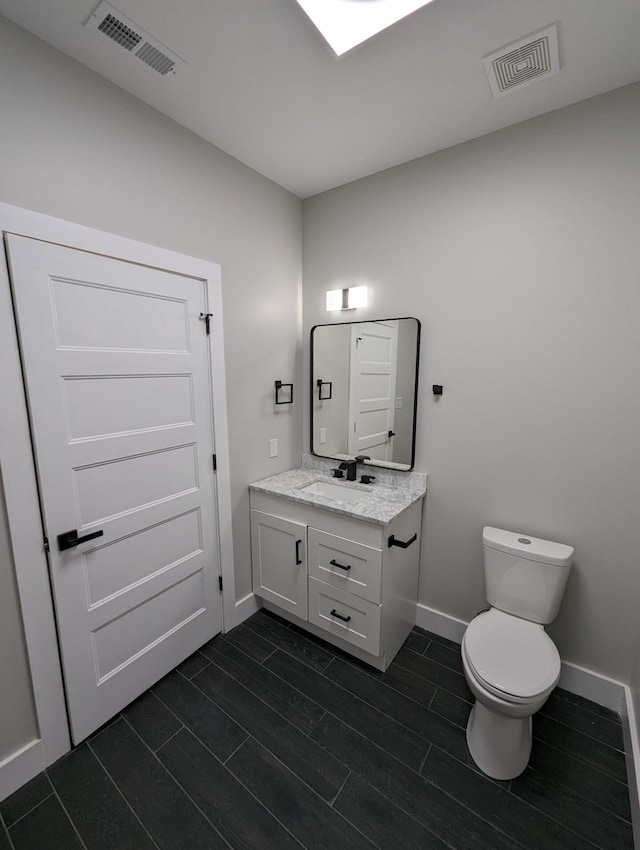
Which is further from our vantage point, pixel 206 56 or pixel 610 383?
pixel 610 383

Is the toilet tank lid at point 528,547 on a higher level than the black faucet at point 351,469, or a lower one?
lower

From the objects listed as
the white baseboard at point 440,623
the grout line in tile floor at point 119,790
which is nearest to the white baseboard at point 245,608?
the grout line in tile floor at point 119,790

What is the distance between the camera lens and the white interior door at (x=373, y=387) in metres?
2.19

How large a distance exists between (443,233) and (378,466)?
141cm

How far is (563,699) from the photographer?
1.76 meters

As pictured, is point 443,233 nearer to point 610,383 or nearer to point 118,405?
point 610,383

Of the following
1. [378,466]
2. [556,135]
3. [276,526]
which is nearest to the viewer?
[556,135]

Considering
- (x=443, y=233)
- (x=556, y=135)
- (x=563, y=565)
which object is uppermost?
(x=556, y=135)

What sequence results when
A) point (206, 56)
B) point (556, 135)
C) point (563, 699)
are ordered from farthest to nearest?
1. point (563, 699)
2. point (556, 135)
3. point (206, 56)

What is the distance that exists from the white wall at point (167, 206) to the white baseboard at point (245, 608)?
67mm

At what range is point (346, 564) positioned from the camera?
1.87m

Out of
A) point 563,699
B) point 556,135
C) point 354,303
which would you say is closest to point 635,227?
point 556,135

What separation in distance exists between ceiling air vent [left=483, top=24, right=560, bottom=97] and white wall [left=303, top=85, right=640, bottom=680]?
284 mm

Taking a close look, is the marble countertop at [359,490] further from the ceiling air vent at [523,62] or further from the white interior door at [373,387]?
the ceiling air vent at [523,62]
